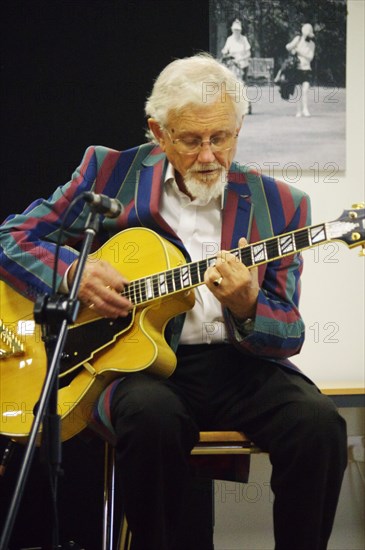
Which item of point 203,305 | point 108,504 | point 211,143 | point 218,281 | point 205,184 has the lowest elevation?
point 108,504

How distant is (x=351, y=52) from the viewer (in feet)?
10.8

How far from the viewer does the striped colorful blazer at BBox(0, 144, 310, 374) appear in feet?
7.24

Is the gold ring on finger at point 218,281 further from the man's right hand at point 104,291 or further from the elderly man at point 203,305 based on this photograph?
the man's right hand at point 104,291

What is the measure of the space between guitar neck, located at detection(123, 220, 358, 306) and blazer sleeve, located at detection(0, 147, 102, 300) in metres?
0.27

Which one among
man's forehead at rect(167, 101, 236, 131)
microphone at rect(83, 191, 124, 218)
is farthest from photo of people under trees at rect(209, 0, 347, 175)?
microphone at rect(83, 191, 124, 218)

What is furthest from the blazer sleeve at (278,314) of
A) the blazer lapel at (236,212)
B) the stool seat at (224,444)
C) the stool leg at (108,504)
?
the stool leg at (108,504)

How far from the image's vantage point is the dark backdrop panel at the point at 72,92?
2867 millimetres

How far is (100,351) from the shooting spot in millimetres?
2170

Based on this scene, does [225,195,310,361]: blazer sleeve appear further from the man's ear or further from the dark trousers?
the man's ear

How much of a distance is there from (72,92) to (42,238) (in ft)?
2.45

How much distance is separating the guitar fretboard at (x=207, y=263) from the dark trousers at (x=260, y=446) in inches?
8.9

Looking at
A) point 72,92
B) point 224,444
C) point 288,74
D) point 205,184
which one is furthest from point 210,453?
point 288,74

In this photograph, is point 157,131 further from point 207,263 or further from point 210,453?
point 210,453

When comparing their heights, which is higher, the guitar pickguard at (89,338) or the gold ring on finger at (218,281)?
the gold ring on finger at (218,281)
